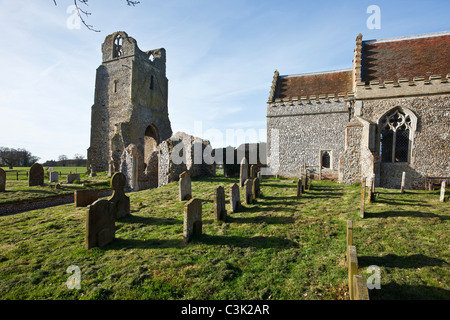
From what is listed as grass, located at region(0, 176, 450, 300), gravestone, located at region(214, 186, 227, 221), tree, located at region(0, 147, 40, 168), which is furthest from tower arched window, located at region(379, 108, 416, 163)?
tree, located at region(0, 147, 40, 168)

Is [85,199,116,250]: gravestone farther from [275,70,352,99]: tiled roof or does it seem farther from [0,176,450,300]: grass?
[275,70,352,99]: tiled roof

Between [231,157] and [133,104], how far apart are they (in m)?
12.1

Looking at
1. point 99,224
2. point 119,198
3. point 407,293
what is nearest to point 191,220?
point 99,224

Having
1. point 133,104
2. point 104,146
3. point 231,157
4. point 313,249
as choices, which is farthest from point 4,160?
point 313,249

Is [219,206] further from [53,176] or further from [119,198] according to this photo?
[53,176]

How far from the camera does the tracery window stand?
41.6 ft

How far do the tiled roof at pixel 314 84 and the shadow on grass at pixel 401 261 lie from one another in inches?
553

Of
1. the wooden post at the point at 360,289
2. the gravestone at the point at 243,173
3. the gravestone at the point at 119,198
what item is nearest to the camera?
the wooden post at the point at 360,289

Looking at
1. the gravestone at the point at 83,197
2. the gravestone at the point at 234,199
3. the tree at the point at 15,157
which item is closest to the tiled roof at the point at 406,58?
the gravestone at the point at 234,199

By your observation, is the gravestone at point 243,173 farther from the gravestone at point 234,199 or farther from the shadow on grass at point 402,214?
the shadow on grass at point 402,214

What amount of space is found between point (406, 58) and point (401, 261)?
15.5 meters

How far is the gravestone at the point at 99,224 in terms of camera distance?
461cm

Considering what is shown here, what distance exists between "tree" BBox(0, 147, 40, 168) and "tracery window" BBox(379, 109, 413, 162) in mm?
49847
